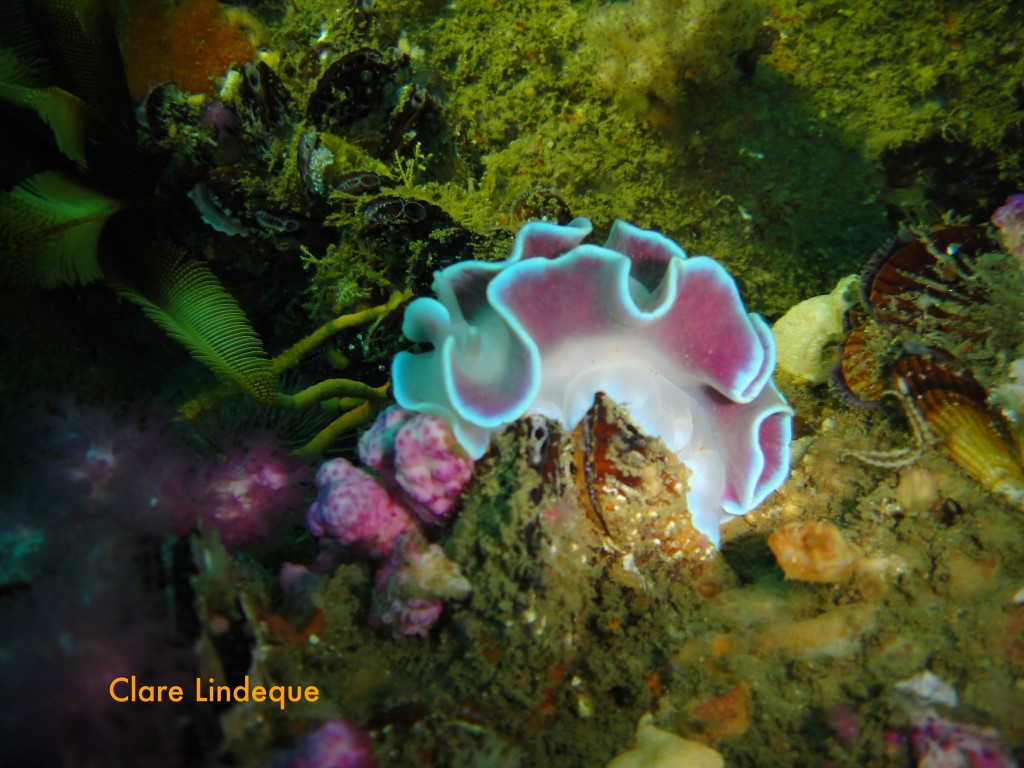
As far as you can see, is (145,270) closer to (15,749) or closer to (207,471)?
(207,471)

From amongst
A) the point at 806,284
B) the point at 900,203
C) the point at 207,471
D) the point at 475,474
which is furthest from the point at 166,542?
the point at 900,203

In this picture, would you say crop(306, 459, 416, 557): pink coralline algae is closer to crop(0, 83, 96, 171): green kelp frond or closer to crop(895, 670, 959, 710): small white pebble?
crop(895, 670, 959, 710): small white pebble

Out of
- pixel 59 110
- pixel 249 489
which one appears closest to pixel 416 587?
pixel 249 489

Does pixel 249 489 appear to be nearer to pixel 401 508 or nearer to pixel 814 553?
pixel 401 508

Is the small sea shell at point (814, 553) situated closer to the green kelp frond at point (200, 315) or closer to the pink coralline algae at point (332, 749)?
the pink coralline algae at point (332, 749)

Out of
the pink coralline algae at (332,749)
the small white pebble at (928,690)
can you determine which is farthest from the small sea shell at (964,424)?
the pink coralline algae at (332,749)

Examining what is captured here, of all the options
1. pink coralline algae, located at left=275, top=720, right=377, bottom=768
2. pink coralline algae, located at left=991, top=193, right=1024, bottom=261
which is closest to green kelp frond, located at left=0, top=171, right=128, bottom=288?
pink coralline algae, located at left=275, top=720, right=377, bottom=768
